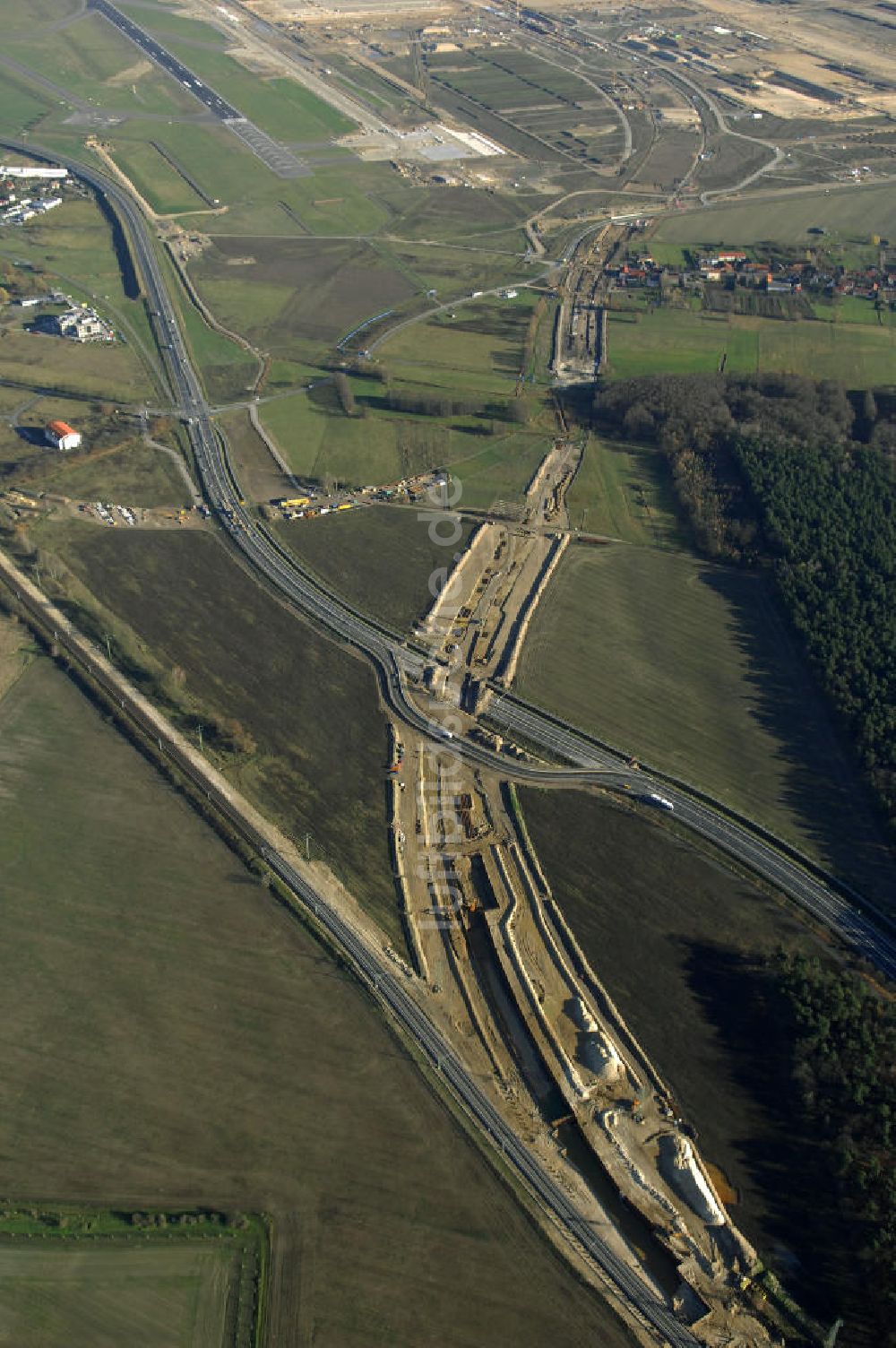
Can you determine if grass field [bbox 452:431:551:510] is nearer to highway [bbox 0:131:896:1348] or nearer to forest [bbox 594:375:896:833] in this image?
forest [bbox 594:375:896:833]

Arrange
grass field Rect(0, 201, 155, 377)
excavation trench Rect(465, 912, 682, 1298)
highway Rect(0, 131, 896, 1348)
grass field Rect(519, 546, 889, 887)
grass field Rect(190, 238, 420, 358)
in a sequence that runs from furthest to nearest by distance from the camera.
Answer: grass field Rect(190, 238, 420, 358), grass field Rect(0, 201, 155, 377), grass field Rect(519, 546, 889, 887), highway Rect(0, 131, 896, 1348), excavation trench Rect(465, 912, 682, 1298)

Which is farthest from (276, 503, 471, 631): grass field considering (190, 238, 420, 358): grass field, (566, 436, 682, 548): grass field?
(190, 238, 420, 358): grass field

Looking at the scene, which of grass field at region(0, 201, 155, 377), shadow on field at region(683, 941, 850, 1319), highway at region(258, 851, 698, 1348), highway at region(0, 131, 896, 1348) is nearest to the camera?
highway at region(258, 851, 698, 1348)

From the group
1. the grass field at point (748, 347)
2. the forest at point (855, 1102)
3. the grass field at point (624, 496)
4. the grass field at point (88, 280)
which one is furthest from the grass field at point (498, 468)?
the forest at point (855, 1102)

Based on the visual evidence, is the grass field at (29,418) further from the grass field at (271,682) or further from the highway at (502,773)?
the grass field at (271,682)

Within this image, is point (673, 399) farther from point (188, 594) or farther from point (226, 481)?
point (188, 594)

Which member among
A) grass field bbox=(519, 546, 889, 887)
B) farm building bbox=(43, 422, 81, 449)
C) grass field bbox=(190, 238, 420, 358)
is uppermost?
grass field bbox=(190, 238, 420, 358)

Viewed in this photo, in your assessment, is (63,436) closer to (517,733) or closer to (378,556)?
(378,556)

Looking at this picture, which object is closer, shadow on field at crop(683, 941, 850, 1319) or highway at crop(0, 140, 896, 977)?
shadow on field at crop(683, 941, 850, 1319)
